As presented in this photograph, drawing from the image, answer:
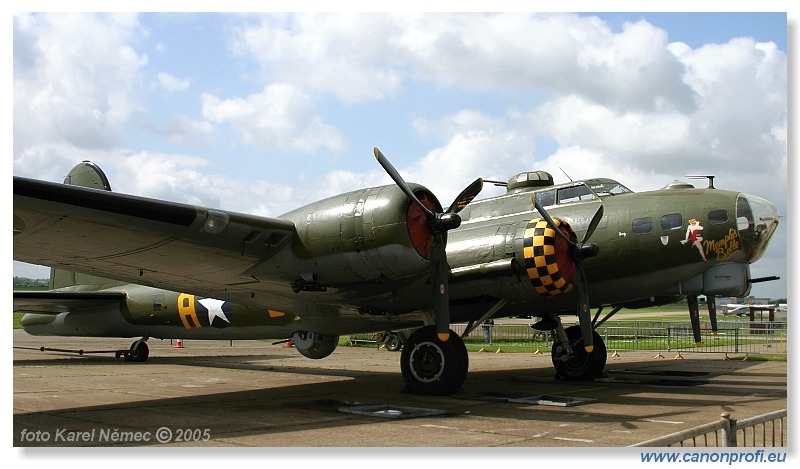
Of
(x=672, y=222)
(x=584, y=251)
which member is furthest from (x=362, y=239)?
(x=672, y=222)

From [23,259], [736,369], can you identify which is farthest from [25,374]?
[736,369]

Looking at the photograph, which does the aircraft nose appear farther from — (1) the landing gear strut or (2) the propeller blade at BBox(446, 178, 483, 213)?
(1) the landing gear strut

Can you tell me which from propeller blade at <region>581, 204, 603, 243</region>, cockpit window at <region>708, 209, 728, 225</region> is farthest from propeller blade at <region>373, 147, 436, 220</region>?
cockpit window at <region>708, 209, 728, 225</region>

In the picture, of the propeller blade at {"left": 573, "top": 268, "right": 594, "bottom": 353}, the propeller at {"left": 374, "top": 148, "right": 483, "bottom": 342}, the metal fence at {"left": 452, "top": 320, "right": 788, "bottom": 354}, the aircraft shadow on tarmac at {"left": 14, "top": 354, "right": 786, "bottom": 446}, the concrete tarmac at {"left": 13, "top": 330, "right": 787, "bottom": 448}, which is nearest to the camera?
the concrete tarmac at {"left": 13, "top": 330, "right": 787, "bottom": 448}

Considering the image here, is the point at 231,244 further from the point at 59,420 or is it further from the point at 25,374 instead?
the point at 25,374

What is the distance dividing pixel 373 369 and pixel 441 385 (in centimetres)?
711

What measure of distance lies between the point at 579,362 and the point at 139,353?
39.8ft

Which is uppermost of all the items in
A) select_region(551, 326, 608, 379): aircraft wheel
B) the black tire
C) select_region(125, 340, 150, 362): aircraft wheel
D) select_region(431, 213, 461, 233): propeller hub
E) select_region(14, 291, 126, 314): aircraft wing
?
select_region(431, 213, 461, 233): propeller hub

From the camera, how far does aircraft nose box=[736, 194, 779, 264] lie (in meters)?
12.4

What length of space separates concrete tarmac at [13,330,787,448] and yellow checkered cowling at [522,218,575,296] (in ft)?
5.91

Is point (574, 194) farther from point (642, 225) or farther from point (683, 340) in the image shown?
point (683, 340)

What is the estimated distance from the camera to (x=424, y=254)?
1063 cm

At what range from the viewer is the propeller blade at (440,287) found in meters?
10.7

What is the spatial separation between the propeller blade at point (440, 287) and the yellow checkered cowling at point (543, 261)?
1719 millimetres
